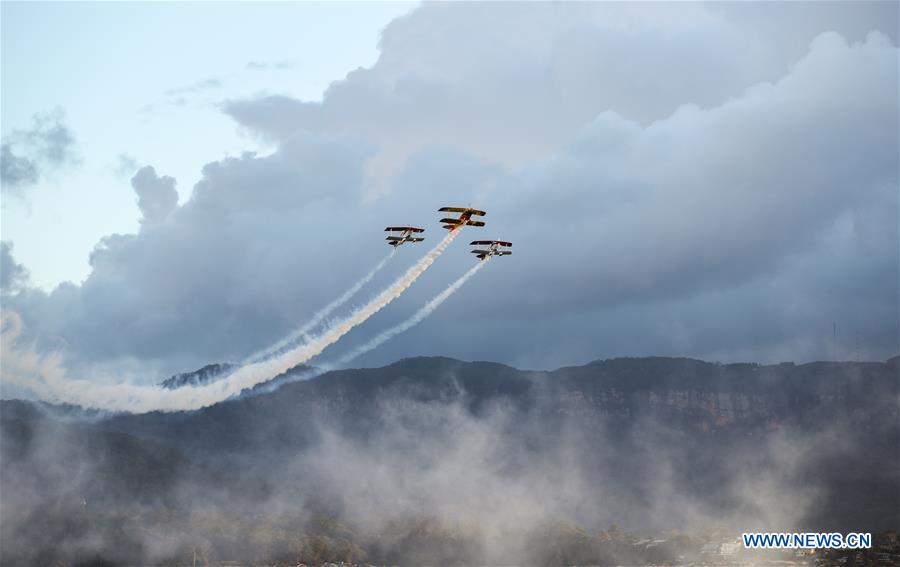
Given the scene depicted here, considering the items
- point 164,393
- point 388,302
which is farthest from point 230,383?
point 388,302

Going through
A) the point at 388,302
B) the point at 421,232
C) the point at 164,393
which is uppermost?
the point at 421,232

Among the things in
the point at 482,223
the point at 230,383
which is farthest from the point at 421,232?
the point at 230,383

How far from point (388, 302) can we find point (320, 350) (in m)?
13.4

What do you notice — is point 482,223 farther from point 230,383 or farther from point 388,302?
point 230,383

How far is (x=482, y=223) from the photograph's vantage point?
177250 millimetres

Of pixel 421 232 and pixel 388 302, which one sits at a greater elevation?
pixel 421 232

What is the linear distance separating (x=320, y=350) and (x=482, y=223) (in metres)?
33.2

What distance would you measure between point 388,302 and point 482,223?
20.1m

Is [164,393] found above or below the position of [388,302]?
below

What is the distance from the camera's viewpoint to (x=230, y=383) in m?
183

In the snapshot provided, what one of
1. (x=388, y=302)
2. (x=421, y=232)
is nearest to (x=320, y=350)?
(x=388, y=302)

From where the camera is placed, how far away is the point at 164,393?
18425cm

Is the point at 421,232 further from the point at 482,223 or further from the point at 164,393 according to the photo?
the point at 164,393

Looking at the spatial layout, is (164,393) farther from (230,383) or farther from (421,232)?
(421,232)
